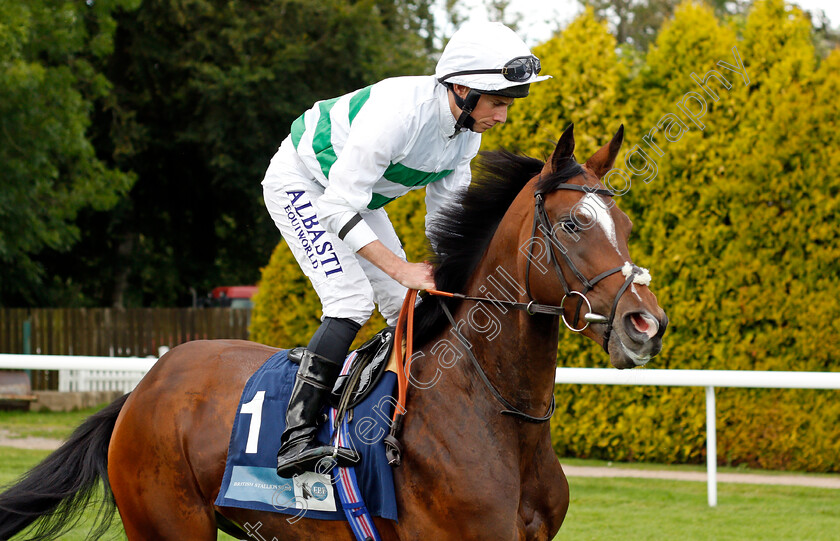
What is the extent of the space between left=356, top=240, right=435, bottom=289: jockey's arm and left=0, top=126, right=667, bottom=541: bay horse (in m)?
0.11

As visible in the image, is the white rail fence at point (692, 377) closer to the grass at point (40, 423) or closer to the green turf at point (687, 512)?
the green turf at point (687, 512)

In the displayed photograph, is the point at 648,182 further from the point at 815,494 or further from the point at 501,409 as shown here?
the point at 501,409

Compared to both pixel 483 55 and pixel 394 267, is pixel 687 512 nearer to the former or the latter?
pixel 394 267

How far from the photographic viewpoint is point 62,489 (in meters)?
3.71

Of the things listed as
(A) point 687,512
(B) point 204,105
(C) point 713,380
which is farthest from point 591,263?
(B) point 204,105

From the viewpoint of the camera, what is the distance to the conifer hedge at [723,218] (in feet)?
24.2

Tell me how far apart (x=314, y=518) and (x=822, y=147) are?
602 centimetres

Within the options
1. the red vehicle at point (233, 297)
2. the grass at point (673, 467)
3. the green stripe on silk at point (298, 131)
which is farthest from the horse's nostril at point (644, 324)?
the red vehicle at point (233, 297)

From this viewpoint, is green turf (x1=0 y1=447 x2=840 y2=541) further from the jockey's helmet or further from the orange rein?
the jockey's helmet

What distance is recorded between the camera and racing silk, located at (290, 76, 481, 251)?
3.01 metres

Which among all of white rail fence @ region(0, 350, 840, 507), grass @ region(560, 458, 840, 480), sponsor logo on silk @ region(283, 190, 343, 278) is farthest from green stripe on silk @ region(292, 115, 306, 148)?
grass @ region(560, 458, 840, 480)

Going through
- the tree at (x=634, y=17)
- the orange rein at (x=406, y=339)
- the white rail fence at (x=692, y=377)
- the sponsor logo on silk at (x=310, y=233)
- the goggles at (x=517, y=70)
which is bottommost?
the white rail fence at (x=692, y=377)

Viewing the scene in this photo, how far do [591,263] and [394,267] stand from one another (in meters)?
0.71

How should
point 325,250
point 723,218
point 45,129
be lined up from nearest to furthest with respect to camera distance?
point 325,250 → point 723,218 → point 45,129
